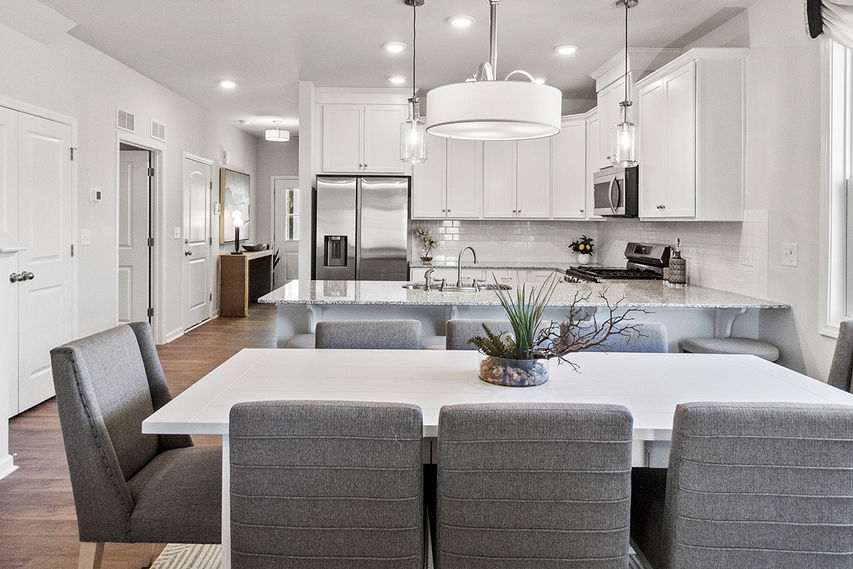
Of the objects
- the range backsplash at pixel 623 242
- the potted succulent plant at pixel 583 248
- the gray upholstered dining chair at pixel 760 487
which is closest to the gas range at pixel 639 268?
the range backsplash at pixel 623 242

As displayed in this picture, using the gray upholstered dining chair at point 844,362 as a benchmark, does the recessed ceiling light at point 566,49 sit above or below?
above

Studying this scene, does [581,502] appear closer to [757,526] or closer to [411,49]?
[757,526]

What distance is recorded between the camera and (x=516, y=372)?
1.99 metres

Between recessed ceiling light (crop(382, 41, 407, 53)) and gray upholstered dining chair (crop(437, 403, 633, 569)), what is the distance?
4.04 m

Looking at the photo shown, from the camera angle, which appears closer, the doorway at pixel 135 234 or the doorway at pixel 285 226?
the doorway at pixel 135 234

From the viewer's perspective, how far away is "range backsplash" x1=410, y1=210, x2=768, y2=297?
3961 millimetres

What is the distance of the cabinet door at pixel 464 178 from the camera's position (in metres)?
6.43

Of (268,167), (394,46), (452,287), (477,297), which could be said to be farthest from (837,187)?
(268,167)

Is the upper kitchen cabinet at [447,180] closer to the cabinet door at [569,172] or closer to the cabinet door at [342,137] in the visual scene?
the cabinet door at [342,137]

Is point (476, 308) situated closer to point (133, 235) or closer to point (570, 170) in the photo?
point (570, 170)

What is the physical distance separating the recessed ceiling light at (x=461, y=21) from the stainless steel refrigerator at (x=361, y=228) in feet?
6.67

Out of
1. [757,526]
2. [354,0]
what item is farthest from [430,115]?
[354,0]

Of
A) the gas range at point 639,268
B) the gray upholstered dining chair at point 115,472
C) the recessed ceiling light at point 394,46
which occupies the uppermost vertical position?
the recessed ceiling light at point 394,46

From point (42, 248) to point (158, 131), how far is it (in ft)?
7.75
